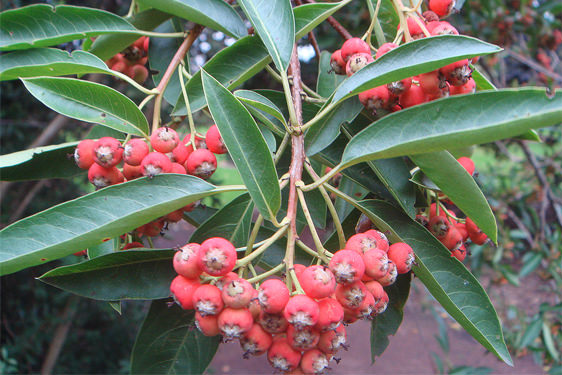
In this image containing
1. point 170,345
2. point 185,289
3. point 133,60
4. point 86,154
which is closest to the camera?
point 185,289

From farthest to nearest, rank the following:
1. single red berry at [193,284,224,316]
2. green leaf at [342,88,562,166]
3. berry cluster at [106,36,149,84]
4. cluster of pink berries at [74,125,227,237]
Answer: berry cluster at [106,36,149,84]
cluster of pink berries at [74,125,227,237]
single red berry at [193,284,224,316]
green leaf at [342,88,562,166]

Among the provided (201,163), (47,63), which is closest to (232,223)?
(201,163)

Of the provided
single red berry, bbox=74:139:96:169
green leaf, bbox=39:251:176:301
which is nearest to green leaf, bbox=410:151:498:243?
green leaf, bbox=39:251:176:301

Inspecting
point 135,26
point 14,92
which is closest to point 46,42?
point 135,26

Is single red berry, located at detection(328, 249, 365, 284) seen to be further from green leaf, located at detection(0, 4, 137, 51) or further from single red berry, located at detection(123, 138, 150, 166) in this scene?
green leaf, located at detection(0, 4, 137, 51)

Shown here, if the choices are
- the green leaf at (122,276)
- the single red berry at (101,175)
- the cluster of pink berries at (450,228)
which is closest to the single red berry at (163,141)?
the single red berry at (101,175)

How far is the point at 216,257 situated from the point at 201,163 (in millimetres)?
316

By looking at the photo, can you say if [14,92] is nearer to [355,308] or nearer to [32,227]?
[32,227]

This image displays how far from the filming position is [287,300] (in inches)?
32.2

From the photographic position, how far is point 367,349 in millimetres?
5734

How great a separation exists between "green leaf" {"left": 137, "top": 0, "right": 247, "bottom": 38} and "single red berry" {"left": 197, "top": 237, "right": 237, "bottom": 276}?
701mm

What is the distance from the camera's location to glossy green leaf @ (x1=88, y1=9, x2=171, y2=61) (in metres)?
1.37

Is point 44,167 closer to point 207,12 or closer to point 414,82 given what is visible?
point 207,12

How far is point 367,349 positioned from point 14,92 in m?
4.77
